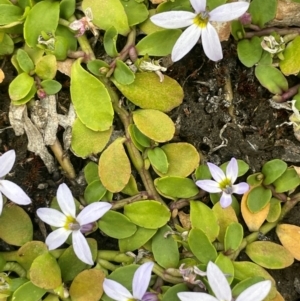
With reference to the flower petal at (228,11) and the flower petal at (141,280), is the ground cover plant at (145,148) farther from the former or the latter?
the flower petal at (141,280)

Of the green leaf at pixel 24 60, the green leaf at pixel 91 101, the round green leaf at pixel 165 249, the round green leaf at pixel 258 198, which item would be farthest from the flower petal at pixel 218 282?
the green leaf at pixel 24 60

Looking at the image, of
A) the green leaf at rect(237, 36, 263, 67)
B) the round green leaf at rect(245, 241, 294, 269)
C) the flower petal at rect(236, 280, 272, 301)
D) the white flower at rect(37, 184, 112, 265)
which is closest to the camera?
the flower petal at rect(236, 280, 272, 301)

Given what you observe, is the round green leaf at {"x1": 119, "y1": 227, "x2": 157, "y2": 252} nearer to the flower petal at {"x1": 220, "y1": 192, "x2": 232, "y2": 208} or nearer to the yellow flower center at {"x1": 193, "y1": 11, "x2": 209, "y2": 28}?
the flower petal at {"x1": 220, "y1": 192, "x2": 232, "y2": 208}

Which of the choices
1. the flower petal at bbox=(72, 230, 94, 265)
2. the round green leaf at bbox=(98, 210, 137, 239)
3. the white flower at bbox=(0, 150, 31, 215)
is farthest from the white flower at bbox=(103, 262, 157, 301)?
the white flower at bbox=(0, 150, 31, 215)

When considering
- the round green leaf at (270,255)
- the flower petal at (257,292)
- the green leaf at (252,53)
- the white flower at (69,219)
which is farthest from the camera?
the green leaf at (252,53)

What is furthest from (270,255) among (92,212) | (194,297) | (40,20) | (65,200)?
(40,20)

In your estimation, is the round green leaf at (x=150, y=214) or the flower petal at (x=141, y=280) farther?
the round green leaf at (x=150, y=214)

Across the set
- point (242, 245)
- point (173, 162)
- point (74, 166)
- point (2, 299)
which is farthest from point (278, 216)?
point (2, 299)
